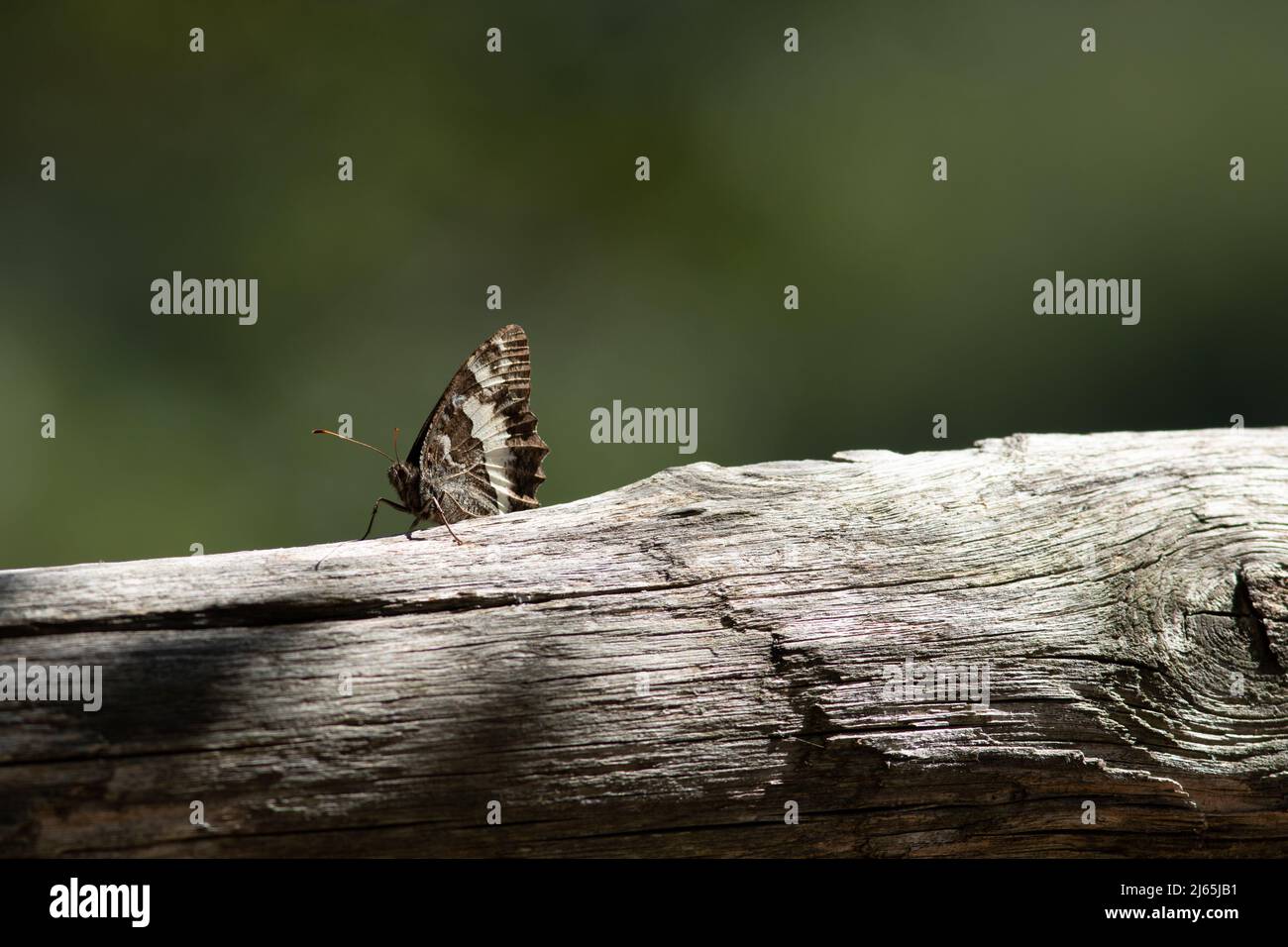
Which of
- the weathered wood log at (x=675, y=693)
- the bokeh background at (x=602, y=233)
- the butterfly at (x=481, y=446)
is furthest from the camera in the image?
the bokeh background at (x=602, y=233)

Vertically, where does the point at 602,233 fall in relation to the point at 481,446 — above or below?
above

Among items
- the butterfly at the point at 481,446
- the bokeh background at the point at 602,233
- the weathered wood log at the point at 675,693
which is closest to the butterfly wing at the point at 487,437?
the butterfly at the point at 481,446

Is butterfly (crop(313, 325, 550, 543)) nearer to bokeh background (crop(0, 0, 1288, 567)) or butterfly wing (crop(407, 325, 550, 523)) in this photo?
butterfly wing (crop(407, 325, 550, 523))

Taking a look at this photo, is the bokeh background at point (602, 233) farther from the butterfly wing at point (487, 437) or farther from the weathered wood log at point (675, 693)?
the weathered wood log at point (675, 693)

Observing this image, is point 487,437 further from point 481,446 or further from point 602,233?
point 602,233

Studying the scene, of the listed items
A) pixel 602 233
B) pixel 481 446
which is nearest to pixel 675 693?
pixel 481 446

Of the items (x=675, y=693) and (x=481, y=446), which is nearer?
(x=675, y=693)
